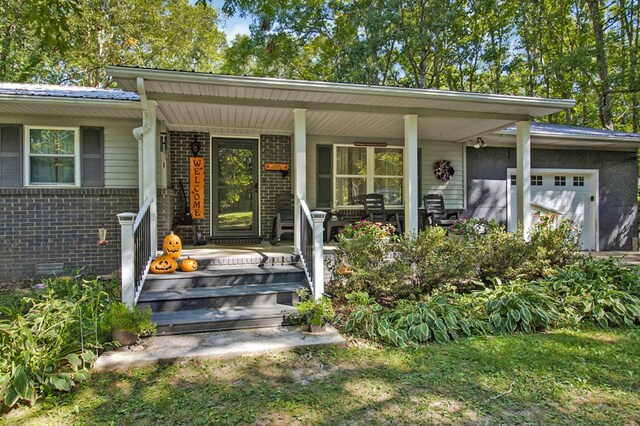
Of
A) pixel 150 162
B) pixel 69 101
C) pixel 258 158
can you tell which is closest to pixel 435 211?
pixel 258 158

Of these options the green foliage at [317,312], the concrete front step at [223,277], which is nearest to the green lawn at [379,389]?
the green foliage at [317,312]

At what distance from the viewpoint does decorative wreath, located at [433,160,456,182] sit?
827 cm

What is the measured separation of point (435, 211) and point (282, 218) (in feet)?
10.6

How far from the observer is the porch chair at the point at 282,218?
6.66 meters

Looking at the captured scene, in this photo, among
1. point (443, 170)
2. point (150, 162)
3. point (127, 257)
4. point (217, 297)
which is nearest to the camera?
point (127, 257)

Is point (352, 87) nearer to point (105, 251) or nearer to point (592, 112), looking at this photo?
point (105, 251)

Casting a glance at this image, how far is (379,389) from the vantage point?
2762mm

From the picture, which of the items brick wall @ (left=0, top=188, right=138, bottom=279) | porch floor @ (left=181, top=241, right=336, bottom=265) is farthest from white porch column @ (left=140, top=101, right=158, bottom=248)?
brick wall @ (left=0, top=188, right=138, bottom=279)

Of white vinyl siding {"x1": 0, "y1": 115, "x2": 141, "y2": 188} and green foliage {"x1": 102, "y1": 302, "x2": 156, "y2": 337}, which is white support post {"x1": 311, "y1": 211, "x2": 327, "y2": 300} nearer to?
green foliage {"x1": 102, "y1": 302, "x2": 156, "y2": 337}

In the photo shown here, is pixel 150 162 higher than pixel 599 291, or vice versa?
pixel 150 162

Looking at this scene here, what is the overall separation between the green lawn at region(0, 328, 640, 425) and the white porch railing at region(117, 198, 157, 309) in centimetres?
95

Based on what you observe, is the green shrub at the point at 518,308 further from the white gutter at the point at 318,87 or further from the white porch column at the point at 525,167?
the white gutter at the point at 318,87

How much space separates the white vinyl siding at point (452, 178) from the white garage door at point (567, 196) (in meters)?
1.20

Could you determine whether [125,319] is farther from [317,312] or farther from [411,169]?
[411,169]
